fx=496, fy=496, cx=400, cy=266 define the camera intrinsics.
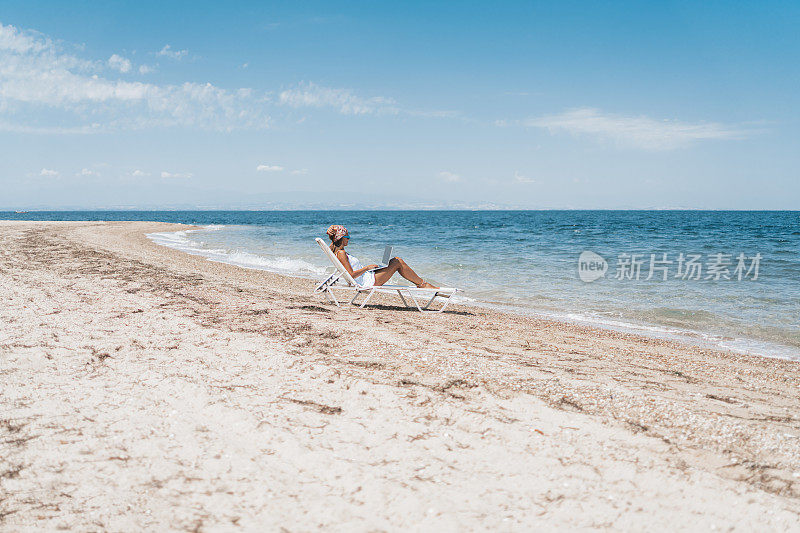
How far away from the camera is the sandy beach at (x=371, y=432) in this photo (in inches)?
102

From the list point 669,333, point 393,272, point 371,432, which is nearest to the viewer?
point 371,432

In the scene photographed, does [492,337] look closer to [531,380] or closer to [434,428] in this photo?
[531,380]

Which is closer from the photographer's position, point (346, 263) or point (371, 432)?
point (371, 432)

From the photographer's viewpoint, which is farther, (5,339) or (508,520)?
(5,339)

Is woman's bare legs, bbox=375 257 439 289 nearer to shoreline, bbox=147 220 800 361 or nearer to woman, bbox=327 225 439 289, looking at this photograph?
woman, bbox=327 225 439 289

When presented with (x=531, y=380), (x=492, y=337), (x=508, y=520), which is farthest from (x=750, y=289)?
(x=508, y=520)

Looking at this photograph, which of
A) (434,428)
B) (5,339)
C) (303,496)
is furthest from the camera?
(5,339)

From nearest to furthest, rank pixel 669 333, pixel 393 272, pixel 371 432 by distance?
pixel 371 432, pixel 669 333, pixel 393 272

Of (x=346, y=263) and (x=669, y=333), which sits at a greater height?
(x=346, y=263)

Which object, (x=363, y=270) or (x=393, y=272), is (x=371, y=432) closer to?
(x=393, y=272)

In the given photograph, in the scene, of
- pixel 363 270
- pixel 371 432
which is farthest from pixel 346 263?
pixel 371 432

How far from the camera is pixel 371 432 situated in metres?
3.39

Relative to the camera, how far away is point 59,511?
2492 mm

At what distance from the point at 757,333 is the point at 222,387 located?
27.3 feet
